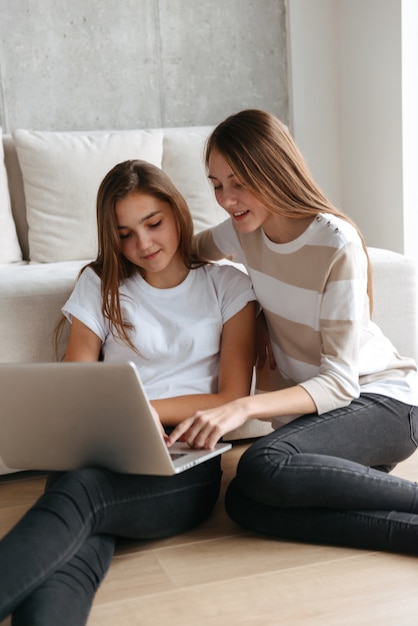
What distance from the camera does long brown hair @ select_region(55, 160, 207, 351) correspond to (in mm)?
1903

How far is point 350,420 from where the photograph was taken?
5.96ft

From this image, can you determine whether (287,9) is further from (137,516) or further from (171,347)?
(137,516)

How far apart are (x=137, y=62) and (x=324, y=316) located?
206cm

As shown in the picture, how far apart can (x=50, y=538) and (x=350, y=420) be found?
2.29 feet

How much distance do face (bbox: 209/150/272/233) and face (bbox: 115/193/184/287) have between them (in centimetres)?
15

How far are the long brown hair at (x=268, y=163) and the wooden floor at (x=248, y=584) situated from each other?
0.72 metres

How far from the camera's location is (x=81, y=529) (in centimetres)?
152

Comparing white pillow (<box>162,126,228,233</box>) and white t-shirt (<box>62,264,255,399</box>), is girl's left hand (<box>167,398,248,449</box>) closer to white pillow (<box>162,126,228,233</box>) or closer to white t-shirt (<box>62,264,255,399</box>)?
white t-shirt (<box>62,264,255,399</box>)

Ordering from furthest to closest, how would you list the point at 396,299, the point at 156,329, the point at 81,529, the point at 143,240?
1. the point at 396,299
2. the point at 156,329
3. the point at 143,240
4. the point at 81,529

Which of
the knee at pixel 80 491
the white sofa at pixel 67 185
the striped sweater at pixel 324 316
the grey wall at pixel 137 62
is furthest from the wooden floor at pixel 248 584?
the grey wall at pixel 137 62

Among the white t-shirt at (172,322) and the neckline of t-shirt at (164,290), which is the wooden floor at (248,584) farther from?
the neckline of t-shirt at (164,290)

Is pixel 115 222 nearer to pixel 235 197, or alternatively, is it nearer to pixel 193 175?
pixel 235 197

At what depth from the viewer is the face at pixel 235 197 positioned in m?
1.82

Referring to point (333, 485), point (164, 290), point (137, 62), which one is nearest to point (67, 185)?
point (137, 62)
